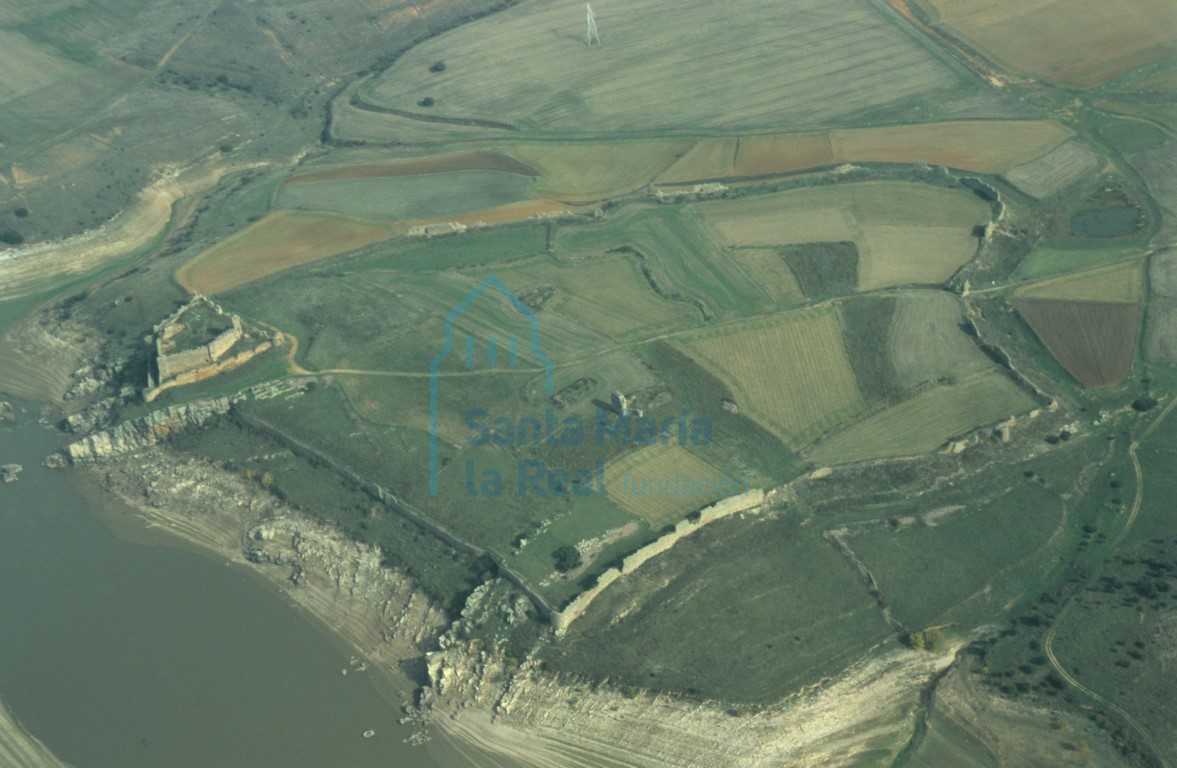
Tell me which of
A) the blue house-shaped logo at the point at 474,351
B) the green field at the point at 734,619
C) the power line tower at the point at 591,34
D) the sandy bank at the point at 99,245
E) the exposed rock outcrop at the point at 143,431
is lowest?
the green field at the point at 734,619

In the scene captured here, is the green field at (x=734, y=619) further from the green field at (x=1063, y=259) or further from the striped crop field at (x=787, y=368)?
the green field at (x=1063, y=259)

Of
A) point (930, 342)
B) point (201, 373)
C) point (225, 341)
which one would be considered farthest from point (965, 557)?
point (201, 373)

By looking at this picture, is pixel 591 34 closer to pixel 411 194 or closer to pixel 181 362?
pixel 411 194

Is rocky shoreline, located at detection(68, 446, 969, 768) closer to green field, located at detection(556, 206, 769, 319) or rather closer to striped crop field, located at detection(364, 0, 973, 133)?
green field, located at detection(556, 206, 769, 319)

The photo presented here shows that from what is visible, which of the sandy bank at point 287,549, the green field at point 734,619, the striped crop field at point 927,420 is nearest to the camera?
the green field at point 734,619

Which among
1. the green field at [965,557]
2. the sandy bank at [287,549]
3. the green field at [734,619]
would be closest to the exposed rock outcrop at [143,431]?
the sandy bank at [287,549]

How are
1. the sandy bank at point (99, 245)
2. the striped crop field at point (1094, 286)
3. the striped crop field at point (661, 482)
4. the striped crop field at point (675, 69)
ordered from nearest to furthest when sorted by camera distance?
the striped crop field at point (661, 482), the striped crop field at point (1094, 286), the sandy bank at point (99, 245), the striped crop field at point (675, 69)
